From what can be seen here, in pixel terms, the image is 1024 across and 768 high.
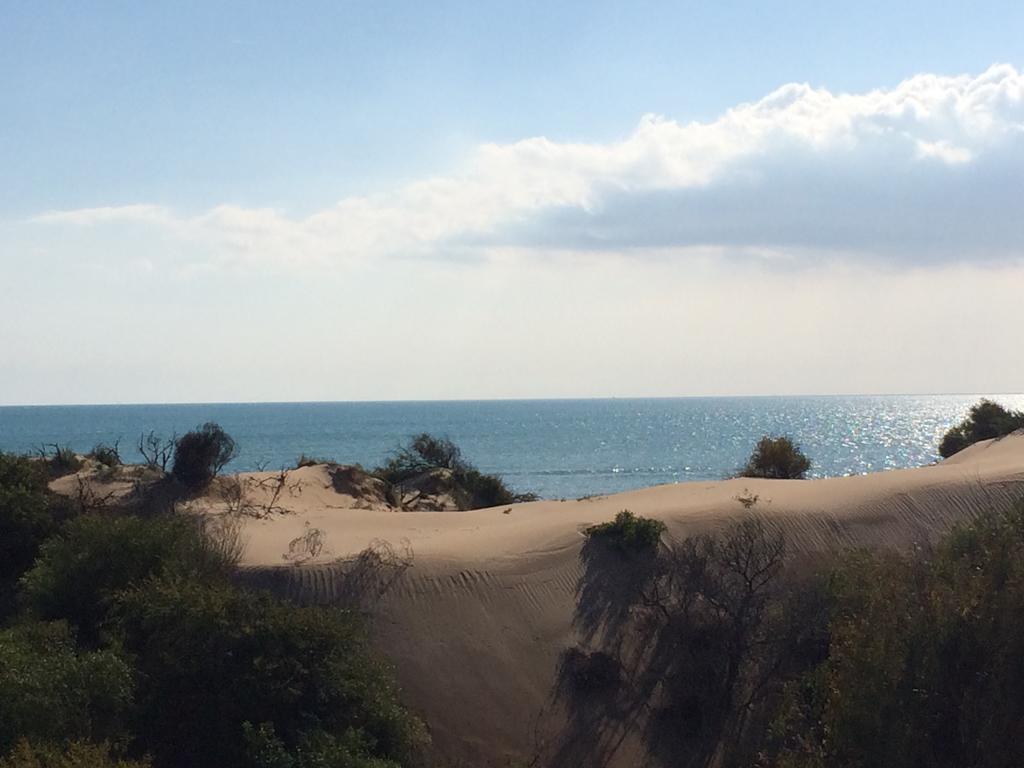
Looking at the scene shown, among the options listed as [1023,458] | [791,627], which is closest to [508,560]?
[791,627]

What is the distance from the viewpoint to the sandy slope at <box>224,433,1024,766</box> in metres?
20.0

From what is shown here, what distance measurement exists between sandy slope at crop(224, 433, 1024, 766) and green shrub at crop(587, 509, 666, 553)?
0.47m

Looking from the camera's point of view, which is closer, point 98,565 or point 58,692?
point 58,692

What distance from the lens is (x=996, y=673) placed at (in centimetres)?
1170

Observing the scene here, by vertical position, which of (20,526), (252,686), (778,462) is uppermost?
(778,462)

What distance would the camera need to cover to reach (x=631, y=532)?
2364 centimetres

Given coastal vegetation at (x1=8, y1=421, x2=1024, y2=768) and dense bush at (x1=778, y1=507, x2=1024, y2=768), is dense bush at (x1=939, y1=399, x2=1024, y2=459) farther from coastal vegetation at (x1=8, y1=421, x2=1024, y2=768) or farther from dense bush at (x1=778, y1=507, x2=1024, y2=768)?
dense bush at (x1=778, y1=507, x2=1024, y2=768)

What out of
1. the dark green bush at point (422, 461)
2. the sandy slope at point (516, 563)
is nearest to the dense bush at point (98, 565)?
the sandy slope at point (516, 563)

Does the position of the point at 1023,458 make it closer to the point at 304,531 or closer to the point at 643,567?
the point at 643,567

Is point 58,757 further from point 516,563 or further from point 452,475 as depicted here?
point 452,475

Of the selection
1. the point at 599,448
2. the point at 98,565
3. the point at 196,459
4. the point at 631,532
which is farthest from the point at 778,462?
the point at 599,448

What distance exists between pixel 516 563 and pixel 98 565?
8449 millimetres

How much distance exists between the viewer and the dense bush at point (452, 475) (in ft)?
120

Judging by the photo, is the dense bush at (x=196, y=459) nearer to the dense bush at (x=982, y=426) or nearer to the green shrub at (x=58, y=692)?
the green shrub at (x=58, y=692)
